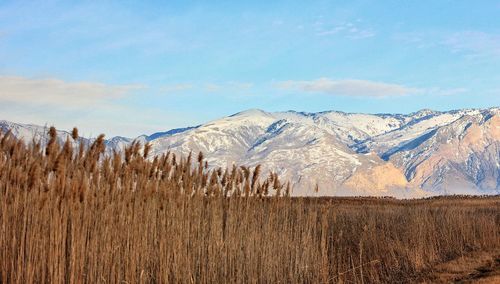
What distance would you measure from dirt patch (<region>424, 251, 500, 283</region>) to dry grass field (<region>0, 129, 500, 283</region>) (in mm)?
188

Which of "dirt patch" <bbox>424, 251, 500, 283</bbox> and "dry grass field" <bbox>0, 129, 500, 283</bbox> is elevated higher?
"dry grass field" <bbox>0, 129, 500, 283</bbox>

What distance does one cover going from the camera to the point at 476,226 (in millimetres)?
17438

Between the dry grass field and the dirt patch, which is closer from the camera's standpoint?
the dry grass field

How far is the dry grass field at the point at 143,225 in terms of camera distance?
21.2 feet

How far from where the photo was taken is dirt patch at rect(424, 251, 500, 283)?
1110 cm

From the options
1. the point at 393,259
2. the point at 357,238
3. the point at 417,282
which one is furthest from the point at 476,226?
the point at 417,282

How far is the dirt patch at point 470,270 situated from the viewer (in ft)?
36.4

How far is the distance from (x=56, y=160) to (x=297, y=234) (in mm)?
5790

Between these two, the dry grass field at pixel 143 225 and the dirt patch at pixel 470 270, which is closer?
the dry grass field at pixel 143 225

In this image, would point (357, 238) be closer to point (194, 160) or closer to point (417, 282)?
point (417, 282)

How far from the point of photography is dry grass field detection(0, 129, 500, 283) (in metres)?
6.45

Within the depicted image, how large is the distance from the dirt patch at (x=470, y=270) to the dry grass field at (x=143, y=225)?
0.62ft

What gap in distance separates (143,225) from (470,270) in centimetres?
709

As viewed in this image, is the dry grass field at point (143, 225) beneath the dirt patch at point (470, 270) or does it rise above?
above
